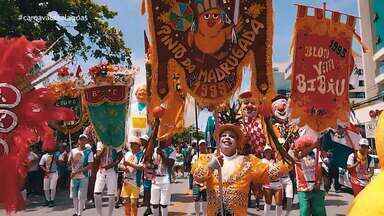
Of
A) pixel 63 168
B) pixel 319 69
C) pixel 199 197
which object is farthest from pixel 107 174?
pixel 63 168

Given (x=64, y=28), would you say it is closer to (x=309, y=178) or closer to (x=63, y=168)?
(x=63, y=168)

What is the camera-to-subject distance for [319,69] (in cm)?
877

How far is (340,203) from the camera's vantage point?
44.5 feet

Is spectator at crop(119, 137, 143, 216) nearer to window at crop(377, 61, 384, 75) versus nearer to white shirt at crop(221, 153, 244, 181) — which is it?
white shirt at crop(221, 153, 244, 181)

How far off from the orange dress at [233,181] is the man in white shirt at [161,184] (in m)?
3.58

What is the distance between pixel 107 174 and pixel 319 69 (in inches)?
162

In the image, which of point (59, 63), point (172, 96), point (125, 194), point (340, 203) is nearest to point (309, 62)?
point (172, 96)

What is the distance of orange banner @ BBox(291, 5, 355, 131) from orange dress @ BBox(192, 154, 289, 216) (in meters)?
2.48

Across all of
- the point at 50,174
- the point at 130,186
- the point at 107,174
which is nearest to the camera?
the point at 130,186

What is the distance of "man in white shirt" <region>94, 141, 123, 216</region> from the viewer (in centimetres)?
1033

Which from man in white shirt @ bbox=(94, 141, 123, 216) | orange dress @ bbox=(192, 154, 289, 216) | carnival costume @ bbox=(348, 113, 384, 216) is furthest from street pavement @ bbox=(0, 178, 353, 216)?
carnival costume @ bbox=(348, 113, 384, 216)

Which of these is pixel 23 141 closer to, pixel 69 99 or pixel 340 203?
pixel 69 99

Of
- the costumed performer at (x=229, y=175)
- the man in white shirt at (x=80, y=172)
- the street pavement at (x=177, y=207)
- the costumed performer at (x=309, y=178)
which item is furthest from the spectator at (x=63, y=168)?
the costumed performer at (x=229, y=175)

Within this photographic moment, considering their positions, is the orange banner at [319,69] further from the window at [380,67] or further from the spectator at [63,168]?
the window at [380,67]
